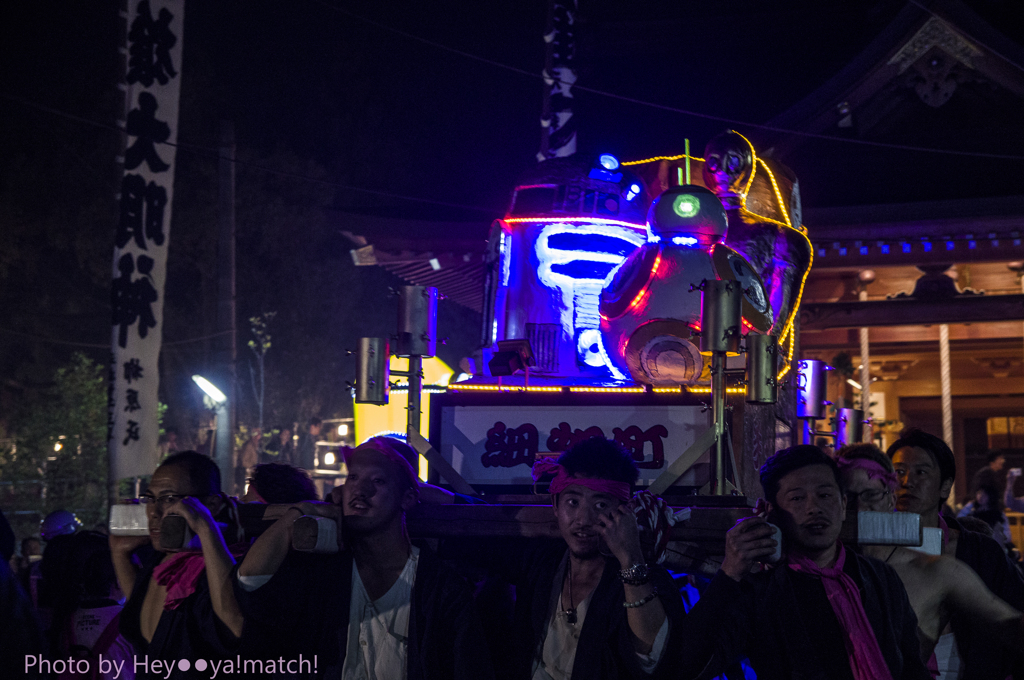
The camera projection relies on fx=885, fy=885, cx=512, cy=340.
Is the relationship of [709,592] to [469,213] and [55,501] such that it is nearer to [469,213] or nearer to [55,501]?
[469,213]

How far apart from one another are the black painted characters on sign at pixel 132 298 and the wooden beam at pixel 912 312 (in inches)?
374

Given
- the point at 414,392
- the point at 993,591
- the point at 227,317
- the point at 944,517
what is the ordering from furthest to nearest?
the point at 227,317, the point at 414,392, the point at 944,517, the point at 993,591

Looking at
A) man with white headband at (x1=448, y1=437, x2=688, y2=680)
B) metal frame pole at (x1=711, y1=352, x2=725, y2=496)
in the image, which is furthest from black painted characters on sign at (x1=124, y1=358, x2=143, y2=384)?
man with white headband at (x1=448, y1=437, x2=688, y2=680)

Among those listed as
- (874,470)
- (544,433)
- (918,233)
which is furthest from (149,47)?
(918,233)

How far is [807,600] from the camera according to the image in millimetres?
3004

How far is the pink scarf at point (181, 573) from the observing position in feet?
11.2

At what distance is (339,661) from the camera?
331 cm

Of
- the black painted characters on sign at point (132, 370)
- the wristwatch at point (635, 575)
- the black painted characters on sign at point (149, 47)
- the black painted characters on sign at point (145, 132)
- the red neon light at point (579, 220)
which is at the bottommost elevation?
the wristwatch at point (635, 575)

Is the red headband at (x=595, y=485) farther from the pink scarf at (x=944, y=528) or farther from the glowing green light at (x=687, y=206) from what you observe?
the glowing green light at (x=687, y=206)

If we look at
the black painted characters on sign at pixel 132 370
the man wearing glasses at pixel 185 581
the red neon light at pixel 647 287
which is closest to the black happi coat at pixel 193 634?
the man wearing glasses at pixel 185 581

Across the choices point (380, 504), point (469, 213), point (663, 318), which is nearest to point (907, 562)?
point (380, 504)

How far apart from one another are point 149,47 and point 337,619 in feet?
28.9

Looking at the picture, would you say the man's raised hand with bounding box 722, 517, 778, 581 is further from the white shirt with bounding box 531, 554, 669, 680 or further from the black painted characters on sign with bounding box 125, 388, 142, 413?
the black painted characters on sign with bounding box 125, 388, 142, 413

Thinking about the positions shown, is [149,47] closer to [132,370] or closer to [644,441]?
[132,370]
